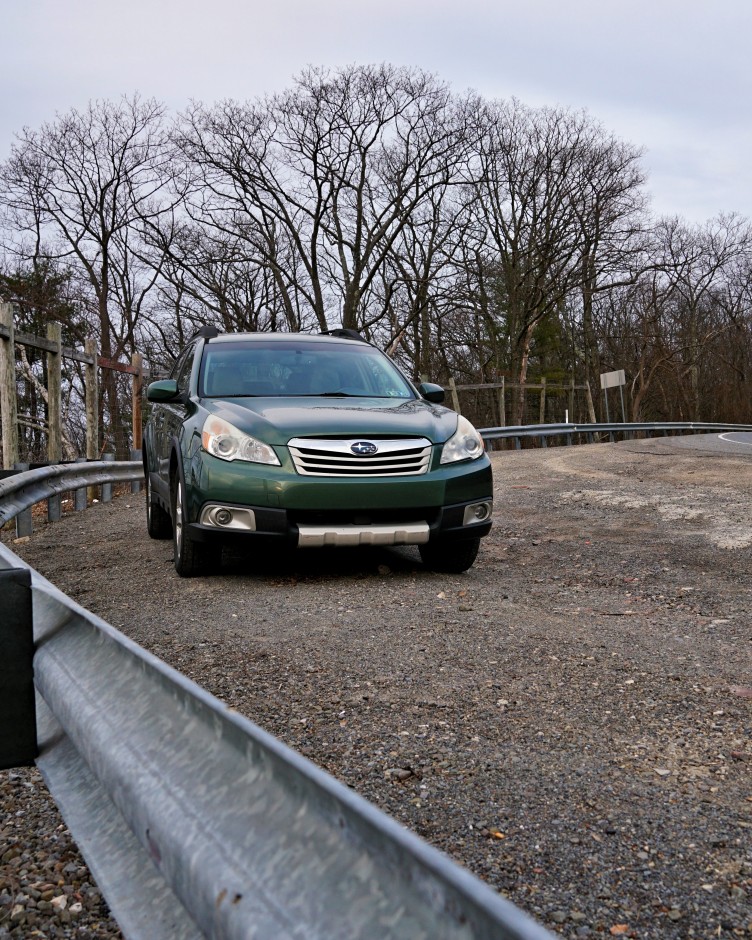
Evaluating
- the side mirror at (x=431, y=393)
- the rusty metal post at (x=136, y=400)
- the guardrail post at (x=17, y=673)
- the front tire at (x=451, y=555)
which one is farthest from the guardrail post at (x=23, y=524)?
the rusty metal post at (x=136, y=400)

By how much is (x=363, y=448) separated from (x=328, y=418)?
14.7 inches

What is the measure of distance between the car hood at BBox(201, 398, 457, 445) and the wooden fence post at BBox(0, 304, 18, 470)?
4576 mm

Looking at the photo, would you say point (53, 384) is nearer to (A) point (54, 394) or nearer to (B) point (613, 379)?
(A) point (54, 394)

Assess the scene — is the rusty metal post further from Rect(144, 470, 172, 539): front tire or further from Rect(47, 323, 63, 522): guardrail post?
Rect(144, 470, 172, 539): front tire

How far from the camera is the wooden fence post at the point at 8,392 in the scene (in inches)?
425

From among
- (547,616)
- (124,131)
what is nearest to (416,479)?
(547,616)

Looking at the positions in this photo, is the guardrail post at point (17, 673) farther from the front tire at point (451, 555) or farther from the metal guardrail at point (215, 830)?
the front tire at point (451, 555)

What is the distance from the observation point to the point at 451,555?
23.1ft

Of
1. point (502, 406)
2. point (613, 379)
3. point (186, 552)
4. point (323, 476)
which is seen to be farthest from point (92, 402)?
point (613, 379)

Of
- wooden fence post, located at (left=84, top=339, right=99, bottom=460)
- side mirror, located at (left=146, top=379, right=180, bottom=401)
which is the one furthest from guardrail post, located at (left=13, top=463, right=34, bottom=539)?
wooden fence post, located at (left=84, top=339, right=99, bottom=460)

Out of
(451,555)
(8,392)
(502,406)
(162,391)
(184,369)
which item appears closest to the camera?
(451,555)

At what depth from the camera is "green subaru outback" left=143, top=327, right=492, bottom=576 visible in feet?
21.2

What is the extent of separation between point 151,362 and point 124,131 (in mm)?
8024

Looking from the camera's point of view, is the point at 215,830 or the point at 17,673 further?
the point at 17,673
